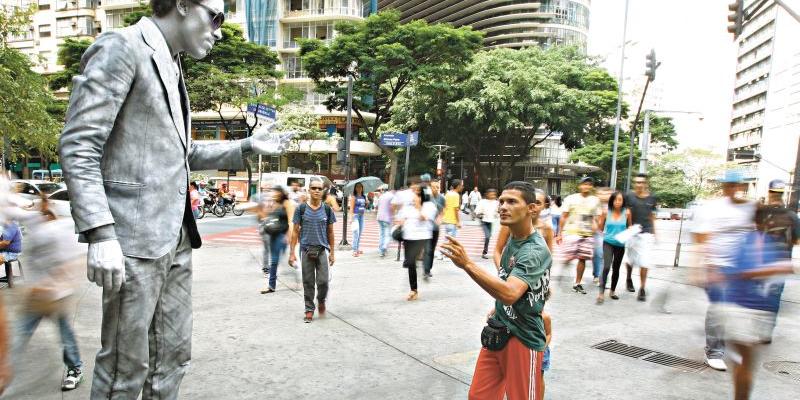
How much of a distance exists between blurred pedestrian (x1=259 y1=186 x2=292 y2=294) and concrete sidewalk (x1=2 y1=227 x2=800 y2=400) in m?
0.34

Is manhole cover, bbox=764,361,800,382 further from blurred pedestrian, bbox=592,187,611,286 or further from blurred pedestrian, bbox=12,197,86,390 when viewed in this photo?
blurred pedestrian, bbox=12,197,86,390

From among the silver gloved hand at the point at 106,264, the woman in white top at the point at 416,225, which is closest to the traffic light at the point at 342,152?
the woman in white top at the point at 416,225

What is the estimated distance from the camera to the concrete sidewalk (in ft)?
12.1

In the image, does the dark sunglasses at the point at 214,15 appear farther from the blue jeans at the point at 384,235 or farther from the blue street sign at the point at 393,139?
the blue street sign at the point at 393,139

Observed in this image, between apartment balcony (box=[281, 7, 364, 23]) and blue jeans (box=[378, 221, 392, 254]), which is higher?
apartment balcony (box=[281, 7, 364, 23])

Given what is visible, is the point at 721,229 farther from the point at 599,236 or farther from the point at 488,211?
the point at 488,211

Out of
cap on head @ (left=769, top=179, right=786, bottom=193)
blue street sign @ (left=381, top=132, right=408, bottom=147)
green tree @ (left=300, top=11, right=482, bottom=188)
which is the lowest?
cap on head @ (left=769, top=179, right=786, bottom=193)

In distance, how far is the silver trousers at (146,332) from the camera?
1.80m

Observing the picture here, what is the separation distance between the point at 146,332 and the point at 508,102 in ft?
96.9

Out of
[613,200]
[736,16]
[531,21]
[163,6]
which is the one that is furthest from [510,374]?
[531,21]

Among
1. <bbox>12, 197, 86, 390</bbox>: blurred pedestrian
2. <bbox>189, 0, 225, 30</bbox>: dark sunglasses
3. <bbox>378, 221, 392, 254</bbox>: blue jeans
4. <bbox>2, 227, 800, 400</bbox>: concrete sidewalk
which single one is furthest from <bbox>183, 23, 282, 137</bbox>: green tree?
<bbox>189, 0, 225, 30</bbox>: dark sunglasses

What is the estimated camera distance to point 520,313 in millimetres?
2549

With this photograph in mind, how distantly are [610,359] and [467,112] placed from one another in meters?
25.2

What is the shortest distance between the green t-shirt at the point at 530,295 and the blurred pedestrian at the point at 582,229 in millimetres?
5094
